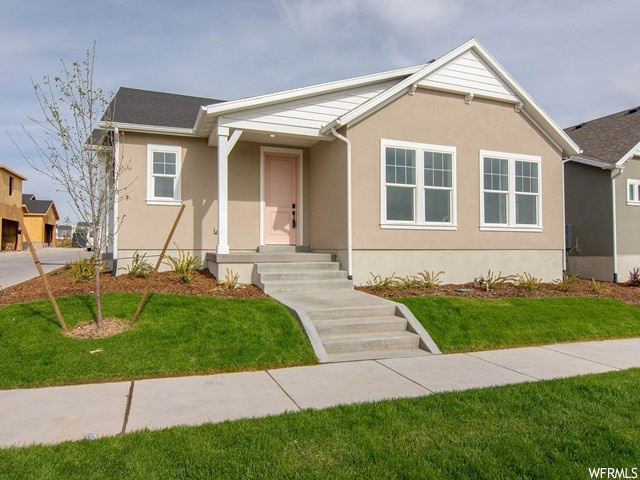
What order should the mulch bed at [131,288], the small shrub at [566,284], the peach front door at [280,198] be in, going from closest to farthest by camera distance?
the mulch bed at [131,288] → the small shrub at [566,284] → the peach front door at [280,198]

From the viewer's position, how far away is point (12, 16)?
8961 mm

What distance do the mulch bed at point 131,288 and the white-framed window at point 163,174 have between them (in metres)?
2.11

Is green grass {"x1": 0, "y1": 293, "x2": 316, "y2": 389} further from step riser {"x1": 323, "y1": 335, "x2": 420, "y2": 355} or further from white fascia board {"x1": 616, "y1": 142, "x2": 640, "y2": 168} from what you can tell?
white fascia board {"x1": 616, "y1": 142, "x2": 640, "y2": 168}

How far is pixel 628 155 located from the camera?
1348cm

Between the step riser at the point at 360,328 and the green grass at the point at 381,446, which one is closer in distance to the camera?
the green grass at the point at 381,446

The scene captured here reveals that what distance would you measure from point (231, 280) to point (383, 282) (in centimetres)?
335

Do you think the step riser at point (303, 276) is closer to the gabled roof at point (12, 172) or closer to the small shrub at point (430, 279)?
the small shrub at point (430, 279)

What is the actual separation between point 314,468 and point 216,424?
1.10m

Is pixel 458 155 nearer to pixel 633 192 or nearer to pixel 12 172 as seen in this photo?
pixel 633 192

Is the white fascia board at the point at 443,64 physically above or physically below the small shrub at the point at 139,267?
above

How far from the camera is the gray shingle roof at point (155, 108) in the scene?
10828 millimetres

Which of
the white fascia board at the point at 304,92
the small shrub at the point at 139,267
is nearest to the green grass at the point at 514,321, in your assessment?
the white fascia board at the point at 304,92

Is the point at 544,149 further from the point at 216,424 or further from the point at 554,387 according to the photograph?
the point at 216,424

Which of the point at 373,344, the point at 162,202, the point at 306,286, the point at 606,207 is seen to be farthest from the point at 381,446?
the point at 606,207
